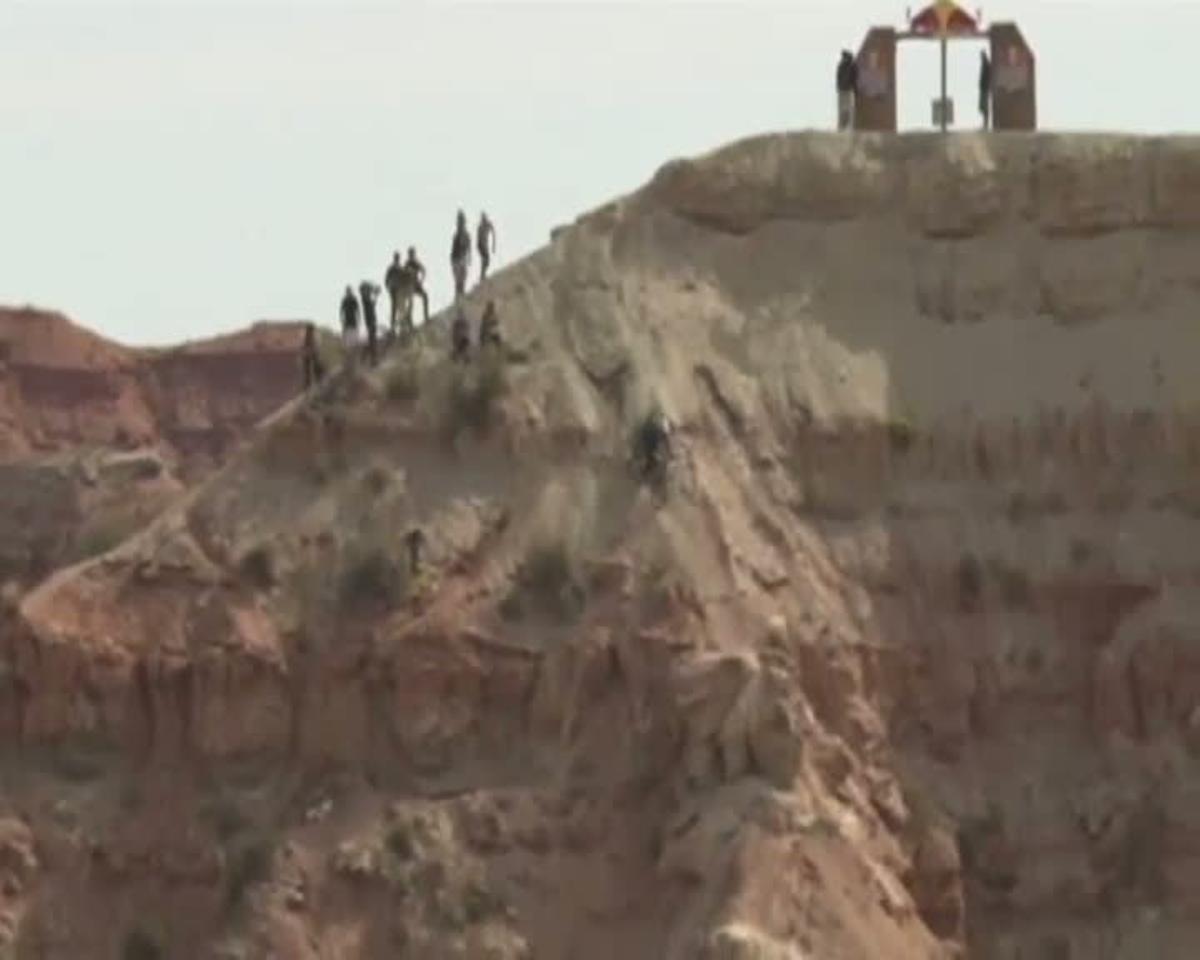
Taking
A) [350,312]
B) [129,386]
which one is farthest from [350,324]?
[129,386]

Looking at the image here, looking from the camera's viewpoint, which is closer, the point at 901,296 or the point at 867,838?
the point at 867,838

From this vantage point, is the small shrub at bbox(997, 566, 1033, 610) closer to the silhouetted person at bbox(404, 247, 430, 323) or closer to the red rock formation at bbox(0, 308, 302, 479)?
the silhouetted person at bbox(404, 247, 430, 323)

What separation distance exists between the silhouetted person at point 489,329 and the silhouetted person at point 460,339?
0.58ft

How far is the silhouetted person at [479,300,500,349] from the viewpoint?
59.2 m

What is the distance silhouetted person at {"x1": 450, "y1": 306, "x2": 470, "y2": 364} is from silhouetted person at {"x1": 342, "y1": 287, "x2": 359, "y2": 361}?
1.56m

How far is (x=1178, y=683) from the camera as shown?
58.7 m

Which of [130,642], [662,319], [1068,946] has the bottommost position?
[1068,946]

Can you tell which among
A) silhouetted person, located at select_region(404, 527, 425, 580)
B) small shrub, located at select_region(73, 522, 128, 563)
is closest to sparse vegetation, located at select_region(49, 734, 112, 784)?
silhouetted person, located at select_region(404, 527, 425, 580)

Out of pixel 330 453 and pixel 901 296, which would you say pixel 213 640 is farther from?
pixel 901 296

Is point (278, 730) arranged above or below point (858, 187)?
below

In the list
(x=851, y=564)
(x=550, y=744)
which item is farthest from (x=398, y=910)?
(x=851, y=564)

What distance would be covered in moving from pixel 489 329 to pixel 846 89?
6.26m

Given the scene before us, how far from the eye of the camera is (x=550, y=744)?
57.2 metres

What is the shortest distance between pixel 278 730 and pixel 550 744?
335cm
